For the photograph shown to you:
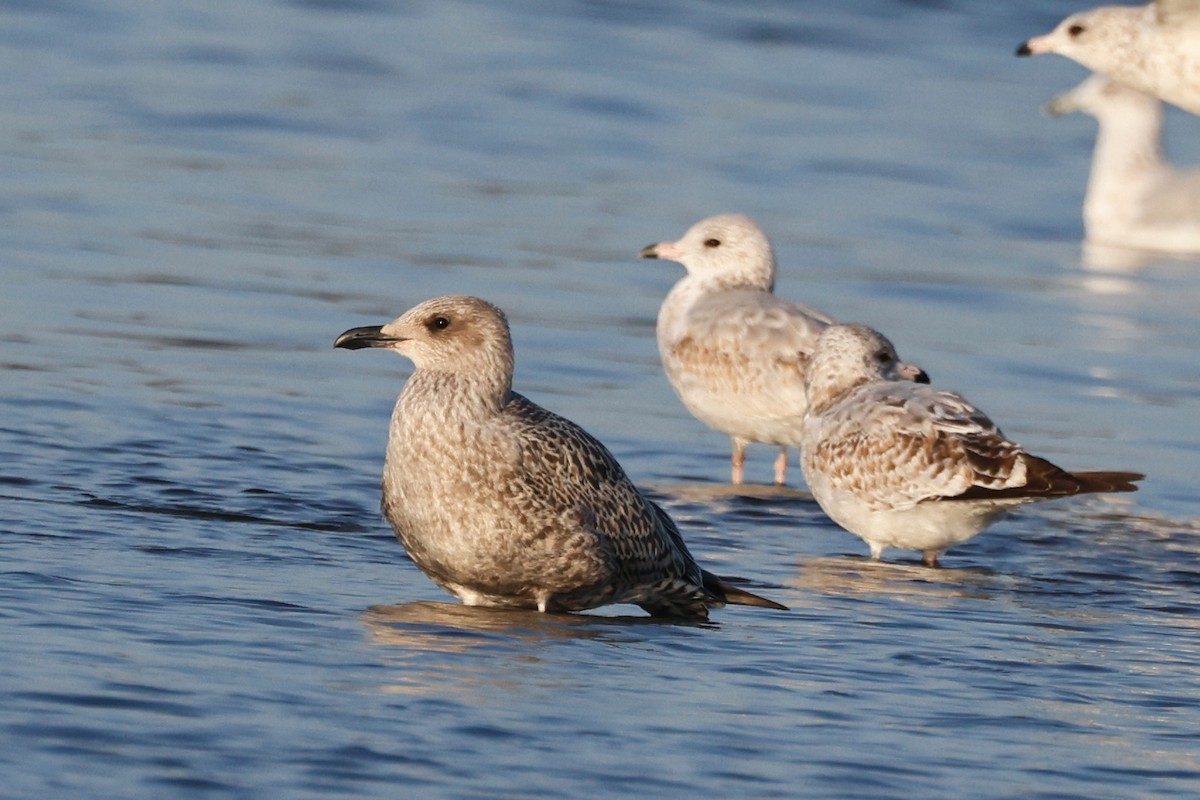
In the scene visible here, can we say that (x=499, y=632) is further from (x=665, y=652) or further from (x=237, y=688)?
Answer: (x=237, y=688)

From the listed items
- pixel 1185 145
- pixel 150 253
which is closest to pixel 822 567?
pixel 150 253

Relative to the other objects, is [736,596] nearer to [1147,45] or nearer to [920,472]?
[920,472]

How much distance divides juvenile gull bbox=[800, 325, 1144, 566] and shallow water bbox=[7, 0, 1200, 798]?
213 millimetres

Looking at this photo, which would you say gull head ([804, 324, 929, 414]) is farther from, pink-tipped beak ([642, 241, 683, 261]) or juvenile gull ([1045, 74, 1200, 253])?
juvenile gull ([1045, 74, 1200, 253])

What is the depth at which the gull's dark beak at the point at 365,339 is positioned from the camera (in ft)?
25.3

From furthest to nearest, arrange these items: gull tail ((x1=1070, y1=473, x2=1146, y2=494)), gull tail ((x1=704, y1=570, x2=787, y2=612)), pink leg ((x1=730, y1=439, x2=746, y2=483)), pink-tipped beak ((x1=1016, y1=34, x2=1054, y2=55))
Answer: pink-tipped beak ((x1=1016, y1=34, x2=1054, y2=55))
pink leg ((x1=730, y1=439, x2=746, y2=483))
gull tail ((x1=1070, y1=473, x2=1146, y2=494))
gull tail ((x1=704, y1=570, x2=787, y2=612))

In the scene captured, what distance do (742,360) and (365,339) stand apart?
3.29 m

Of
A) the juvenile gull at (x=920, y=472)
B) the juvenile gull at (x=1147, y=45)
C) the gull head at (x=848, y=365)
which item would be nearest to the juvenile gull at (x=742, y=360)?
the gull head at (x=848, y=365)

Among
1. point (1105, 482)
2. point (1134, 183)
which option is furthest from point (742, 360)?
point (1134, 183)

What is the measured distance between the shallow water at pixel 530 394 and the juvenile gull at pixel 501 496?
5.7 inches

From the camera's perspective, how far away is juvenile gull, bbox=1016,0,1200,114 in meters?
13.2

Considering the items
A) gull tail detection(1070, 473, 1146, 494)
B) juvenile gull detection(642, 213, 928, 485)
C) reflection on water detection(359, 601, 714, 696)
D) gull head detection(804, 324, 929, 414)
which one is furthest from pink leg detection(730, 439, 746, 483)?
reflection on water detection(359, 601, 714, 696)

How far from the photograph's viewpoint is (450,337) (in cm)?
773

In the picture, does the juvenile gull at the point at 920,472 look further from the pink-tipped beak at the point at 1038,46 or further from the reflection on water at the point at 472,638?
the pink-tipped beak at the point at 1038,46
